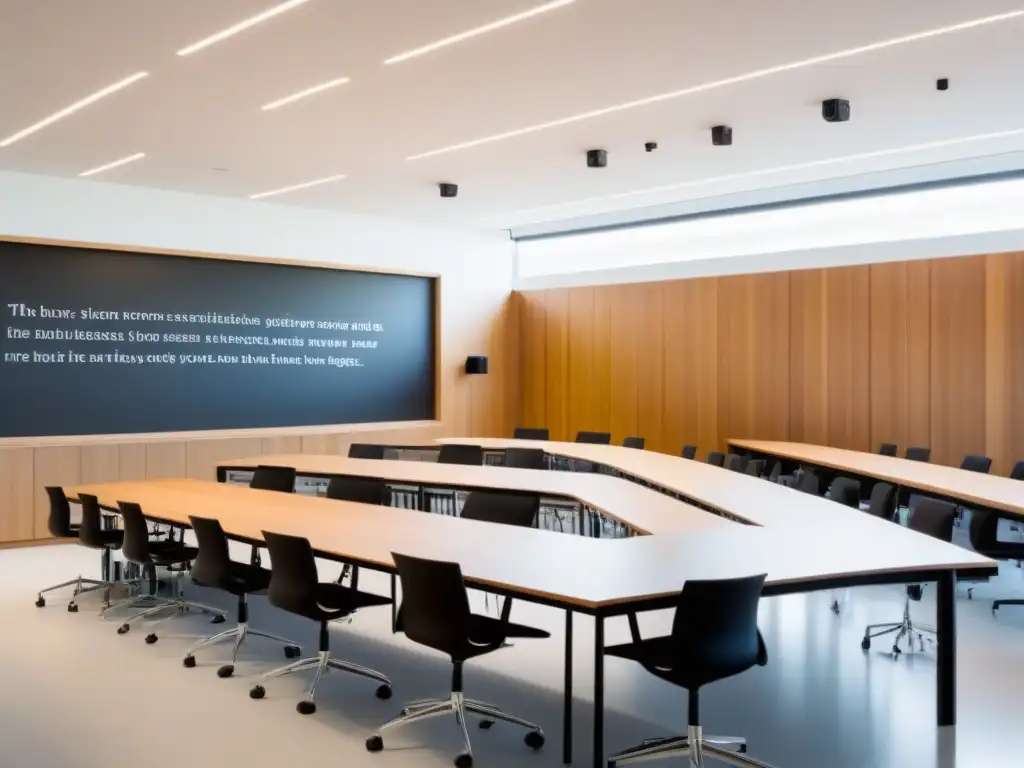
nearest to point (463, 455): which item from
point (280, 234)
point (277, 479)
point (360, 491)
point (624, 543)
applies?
point (277, 479)

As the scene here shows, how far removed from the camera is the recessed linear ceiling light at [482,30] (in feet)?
16.9

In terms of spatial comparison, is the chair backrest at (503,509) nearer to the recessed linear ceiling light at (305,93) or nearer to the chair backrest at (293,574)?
the chair backrest at (293,574)

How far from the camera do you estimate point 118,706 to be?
176 inches

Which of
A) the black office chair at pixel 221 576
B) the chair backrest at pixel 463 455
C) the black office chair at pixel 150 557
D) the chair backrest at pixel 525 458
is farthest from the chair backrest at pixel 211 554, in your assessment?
the chair backrest at pixel 525 458

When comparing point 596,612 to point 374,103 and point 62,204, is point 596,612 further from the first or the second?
point 62,204

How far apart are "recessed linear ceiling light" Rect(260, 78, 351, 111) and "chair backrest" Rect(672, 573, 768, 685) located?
4461 mm

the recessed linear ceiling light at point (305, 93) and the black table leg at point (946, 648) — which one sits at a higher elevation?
the recessed linear ceiling light at point (305, 93)

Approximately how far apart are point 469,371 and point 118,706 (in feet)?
28.8

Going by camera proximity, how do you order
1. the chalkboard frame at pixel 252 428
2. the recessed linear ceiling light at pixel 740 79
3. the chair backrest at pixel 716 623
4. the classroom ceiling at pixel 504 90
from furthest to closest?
the chalkboard frame at pixel 252 428
the recessed linear ceiling light at pixel 740 79
the classroom ceiling at pixel 504 90
the chair backrest at pixel 716 623

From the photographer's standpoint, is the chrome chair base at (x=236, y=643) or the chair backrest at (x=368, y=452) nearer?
the chrome chair base at (x=236, y=643)

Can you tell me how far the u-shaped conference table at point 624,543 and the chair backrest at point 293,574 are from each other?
0.10 metres

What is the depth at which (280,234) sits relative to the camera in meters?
11.2

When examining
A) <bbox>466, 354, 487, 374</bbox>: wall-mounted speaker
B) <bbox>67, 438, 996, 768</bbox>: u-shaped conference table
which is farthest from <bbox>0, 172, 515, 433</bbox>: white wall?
<bbox>67, 438, 996, 768</bbox>: u-shaped conference table

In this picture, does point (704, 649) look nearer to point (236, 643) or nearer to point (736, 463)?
point (236, 643)
